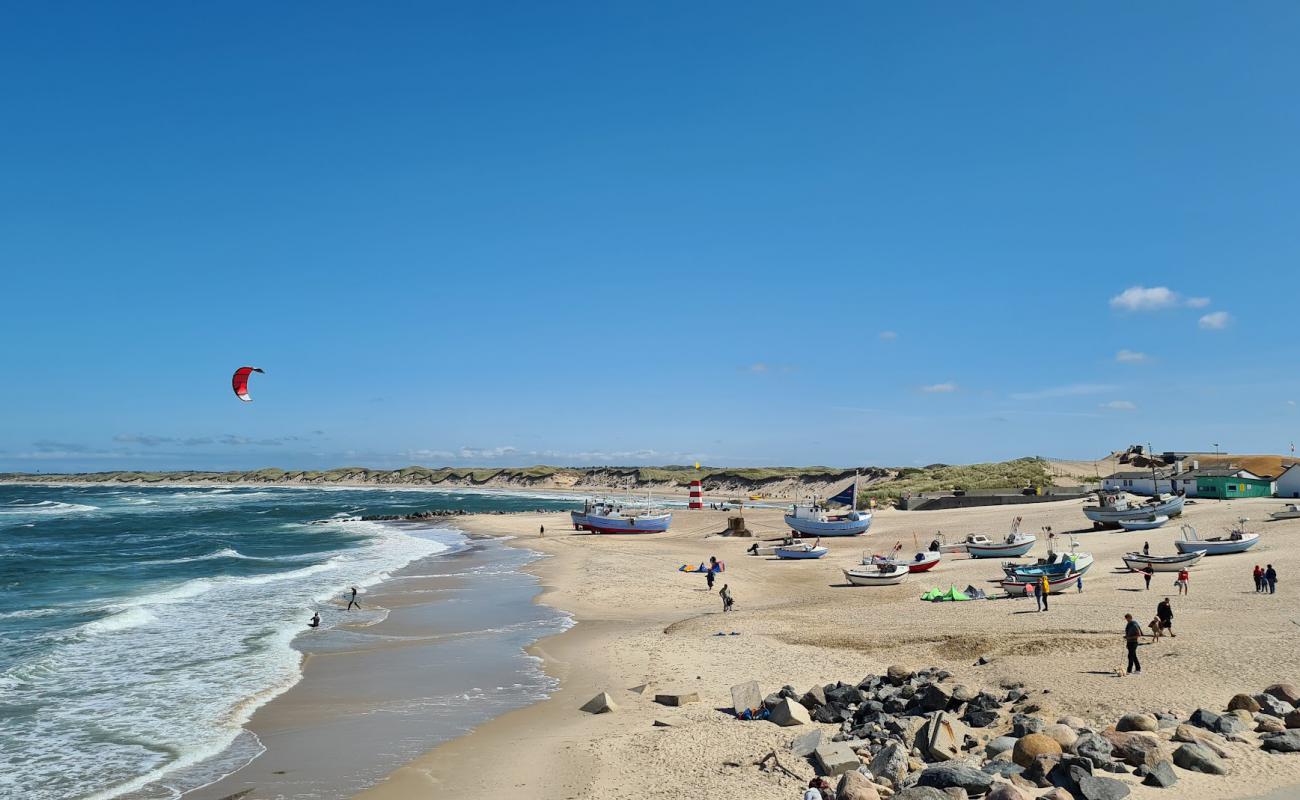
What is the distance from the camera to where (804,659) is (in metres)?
19.2

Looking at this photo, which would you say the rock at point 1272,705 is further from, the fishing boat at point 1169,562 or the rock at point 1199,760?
the fishing boat at point 1169,562

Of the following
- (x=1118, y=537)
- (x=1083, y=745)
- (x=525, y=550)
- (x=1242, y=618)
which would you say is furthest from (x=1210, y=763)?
(x=525, y=550)

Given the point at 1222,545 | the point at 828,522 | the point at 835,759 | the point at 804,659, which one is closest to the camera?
the point at 835,759

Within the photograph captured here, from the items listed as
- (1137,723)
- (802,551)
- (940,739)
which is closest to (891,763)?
(940,739)

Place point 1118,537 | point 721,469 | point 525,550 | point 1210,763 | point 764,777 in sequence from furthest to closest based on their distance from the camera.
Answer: point 721,469, point 525,550, point 1118,537, point 764,777, point 1210,763

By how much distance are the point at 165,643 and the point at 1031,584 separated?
2519 centimetres

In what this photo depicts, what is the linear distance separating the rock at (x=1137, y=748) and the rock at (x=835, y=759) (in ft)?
11.4

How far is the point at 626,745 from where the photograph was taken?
1380 cm

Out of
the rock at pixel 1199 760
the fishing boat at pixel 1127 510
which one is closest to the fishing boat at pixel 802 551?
the fishing boat at pixel 1127 510

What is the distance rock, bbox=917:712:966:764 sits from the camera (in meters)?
11.9

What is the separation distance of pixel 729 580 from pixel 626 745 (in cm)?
2142

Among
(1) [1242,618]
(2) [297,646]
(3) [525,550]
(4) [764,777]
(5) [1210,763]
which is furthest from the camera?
(3) [525,550]

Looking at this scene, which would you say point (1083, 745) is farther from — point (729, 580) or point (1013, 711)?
point (729, 580)

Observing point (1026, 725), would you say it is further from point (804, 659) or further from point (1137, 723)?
point (804, 659)
